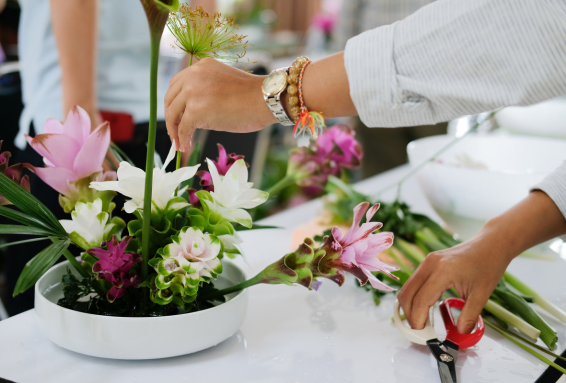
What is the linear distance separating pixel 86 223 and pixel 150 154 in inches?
4.3

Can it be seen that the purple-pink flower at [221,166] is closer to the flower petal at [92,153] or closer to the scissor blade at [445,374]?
the flower petal at [92,153]

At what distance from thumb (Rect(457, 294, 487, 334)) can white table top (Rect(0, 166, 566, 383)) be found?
32 mm

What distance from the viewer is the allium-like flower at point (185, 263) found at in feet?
1.49

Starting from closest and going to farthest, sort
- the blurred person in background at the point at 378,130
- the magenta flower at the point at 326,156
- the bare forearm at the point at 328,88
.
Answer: the bare forearm at the point at 328,88 → the magenta flower at the point at 326,156 → the blurred person in background at the point at 378,130

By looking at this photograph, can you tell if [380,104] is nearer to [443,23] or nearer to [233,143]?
[443,23]

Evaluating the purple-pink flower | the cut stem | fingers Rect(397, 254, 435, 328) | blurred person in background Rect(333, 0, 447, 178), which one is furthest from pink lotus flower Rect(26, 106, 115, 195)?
blurred person in background Rect(333, 0, 447, 178)

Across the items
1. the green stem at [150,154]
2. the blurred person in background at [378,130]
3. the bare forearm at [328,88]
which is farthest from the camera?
the blurred person in background at [378,130]

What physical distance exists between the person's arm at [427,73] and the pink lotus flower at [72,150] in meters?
0.08

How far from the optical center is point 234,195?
0.49 meters

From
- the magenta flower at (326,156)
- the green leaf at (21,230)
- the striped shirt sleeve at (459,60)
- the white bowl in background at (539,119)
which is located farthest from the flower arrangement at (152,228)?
the white bowl in background at (539,119)

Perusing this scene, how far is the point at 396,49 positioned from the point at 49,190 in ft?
2.24

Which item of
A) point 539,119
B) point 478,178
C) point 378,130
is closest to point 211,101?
point 478,178

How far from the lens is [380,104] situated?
0.51m

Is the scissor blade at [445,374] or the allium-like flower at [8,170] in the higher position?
the allium-like flower at [8,170]
